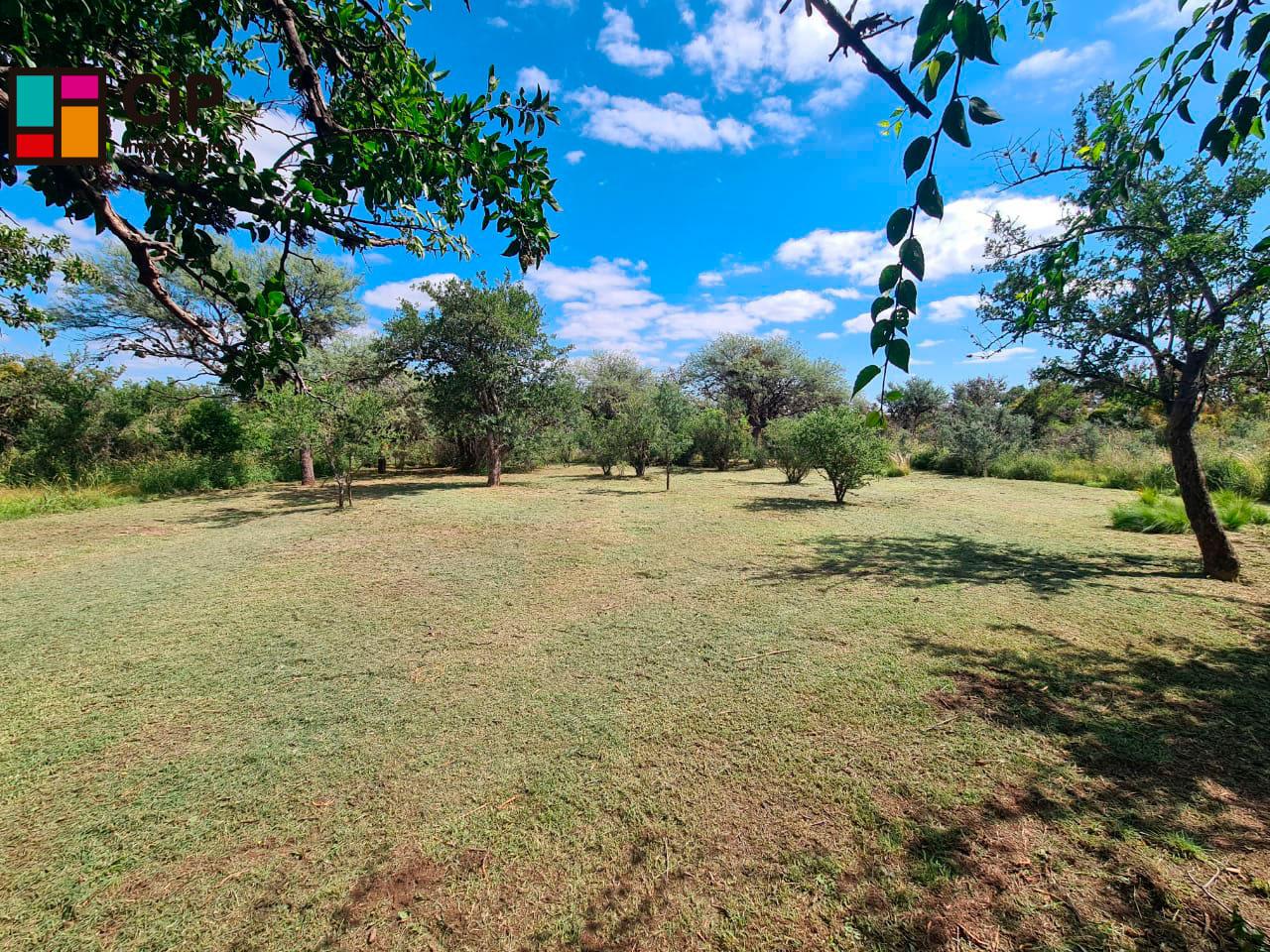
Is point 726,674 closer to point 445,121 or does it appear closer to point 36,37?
point 445,121

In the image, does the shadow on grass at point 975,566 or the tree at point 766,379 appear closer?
the shadow on grass at point 975,566

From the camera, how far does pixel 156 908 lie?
4.83 ft

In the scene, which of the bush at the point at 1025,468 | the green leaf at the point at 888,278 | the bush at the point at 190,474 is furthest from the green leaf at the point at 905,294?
the bush at the point at 1025,468

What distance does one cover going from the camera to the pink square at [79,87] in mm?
1310

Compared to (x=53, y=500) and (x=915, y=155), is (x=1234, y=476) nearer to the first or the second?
(x=915, y=155)

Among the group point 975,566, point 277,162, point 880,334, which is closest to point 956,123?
point 880,334

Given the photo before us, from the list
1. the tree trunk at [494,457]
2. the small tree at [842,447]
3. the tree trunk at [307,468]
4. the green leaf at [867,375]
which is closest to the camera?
the green leaf at [867,375]

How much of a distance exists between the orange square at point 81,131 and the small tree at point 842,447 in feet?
33.5

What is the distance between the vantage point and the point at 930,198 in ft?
2.71

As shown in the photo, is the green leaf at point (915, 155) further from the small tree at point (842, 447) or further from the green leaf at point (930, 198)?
the small tree at point (842, 447)

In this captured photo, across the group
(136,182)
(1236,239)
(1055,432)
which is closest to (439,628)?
(136,182)

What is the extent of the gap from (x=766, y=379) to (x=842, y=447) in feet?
58.9

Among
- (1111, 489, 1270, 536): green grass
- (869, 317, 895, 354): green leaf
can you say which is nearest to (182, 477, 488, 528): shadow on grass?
(869, 317, 895, 354): green leaf

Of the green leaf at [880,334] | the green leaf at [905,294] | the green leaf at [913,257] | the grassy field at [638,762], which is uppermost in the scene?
the green leaf at [913,257]
